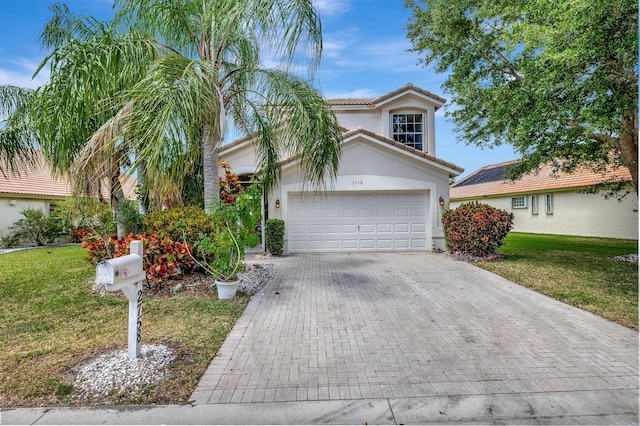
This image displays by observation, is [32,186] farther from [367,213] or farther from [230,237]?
[367,213]

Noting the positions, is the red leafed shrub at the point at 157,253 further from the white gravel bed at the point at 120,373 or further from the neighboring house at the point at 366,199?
the neighboring house at the point at 366,199

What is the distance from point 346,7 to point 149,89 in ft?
19.7

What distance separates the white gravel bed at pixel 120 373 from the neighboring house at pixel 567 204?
13.9m

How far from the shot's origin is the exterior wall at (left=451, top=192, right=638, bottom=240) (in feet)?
53.8

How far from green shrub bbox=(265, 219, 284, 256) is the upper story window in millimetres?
7840

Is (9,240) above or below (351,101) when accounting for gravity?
below

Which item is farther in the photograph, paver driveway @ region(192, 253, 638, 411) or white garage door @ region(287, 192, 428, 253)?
white garage door @ region(287, 192, 428, 253)

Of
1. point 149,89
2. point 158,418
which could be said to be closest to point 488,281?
point 158,418

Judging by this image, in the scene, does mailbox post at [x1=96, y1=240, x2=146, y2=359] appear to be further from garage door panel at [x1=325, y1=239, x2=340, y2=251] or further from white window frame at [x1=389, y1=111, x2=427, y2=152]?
white window frame at [x1=389, y1=111, x2=427, y2=152]

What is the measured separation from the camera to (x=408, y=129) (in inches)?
644

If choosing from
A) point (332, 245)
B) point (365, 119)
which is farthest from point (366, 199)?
point (365, 119)

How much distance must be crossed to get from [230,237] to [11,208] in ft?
57.3

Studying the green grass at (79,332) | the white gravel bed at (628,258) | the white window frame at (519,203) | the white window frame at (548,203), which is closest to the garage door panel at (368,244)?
the green grass at (79,332)

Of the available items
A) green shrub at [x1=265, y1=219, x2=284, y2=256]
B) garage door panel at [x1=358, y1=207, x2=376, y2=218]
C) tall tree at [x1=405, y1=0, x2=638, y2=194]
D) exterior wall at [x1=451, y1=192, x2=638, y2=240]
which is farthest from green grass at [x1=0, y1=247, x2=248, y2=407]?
exterior wall at [x1=451, y1=192, x2=638, y2=240]
